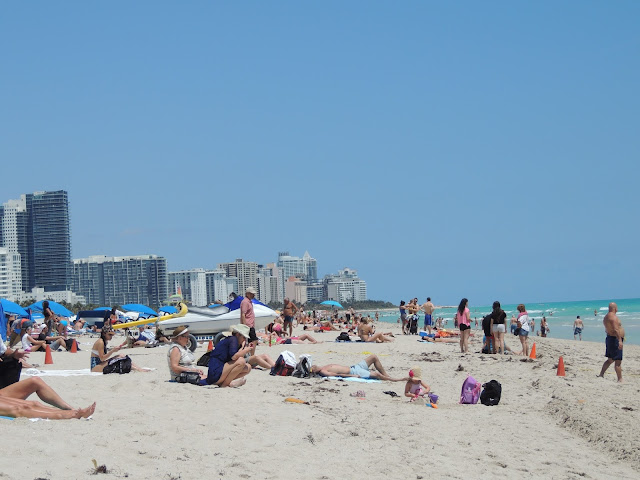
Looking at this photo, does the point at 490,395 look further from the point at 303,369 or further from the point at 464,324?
the point at 464,324

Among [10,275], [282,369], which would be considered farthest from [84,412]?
[10,275]

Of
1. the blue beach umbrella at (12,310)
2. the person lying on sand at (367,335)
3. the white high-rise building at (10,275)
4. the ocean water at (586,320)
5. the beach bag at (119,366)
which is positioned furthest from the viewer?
the white high-rise building at (10,275)

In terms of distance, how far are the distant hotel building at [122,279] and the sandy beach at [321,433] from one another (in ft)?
559

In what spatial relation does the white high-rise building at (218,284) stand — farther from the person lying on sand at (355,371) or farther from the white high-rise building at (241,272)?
the person lying on sand at (355,371)

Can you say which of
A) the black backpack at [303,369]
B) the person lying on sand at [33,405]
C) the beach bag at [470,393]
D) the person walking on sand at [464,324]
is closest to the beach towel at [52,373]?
the black backpack at [303,369]

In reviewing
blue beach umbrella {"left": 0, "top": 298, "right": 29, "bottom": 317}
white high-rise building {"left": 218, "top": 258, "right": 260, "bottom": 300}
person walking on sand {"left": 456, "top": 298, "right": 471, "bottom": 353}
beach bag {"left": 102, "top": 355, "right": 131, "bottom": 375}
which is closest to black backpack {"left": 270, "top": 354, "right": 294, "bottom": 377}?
beach bag {"left": 102, "top": 355, "right": 131, "bottom": 375}

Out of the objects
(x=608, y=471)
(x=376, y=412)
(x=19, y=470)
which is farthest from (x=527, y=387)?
(x=19, y=470)

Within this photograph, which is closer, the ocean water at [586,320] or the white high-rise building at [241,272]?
the ocean water at [586,320]

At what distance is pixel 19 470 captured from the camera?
4848 millimetres

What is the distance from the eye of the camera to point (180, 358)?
1026cm

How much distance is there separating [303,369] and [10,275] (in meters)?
161

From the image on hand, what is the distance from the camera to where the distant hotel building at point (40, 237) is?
180875 mm

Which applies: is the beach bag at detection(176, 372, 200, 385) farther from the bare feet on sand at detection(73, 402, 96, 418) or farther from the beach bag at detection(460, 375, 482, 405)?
the beach bag at detection(460, 375, 482, 405)

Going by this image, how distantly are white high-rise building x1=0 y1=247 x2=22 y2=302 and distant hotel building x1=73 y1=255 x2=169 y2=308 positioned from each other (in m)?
20.7
